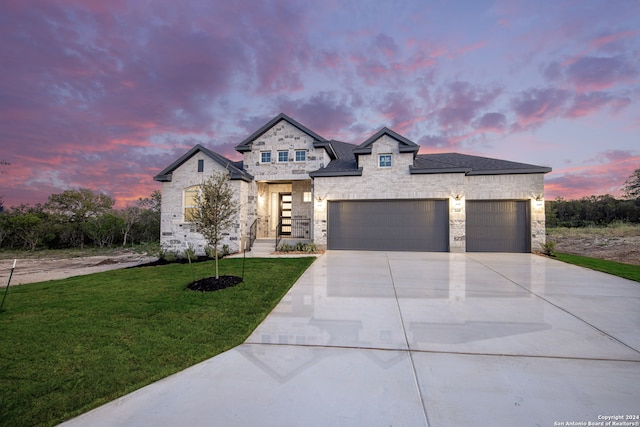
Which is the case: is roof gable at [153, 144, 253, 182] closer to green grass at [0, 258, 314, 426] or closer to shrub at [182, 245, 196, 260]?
shrub at [182, 245, 196, 260]

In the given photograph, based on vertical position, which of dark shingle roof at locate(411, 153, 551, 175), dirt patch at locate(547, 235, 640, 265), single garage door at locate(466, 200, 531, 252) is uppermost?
dark shingle roof at locate(411, 153, 551, 175)

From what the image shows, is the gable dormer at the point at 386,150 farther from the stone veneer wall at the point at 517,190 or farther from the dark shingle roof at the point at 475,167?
the stone veneer wall at the point at 517,190

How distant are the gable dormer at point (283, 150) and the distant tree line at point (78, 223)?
12401mm

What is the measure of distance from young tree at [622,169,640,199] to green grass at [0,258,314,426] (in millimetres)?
46143

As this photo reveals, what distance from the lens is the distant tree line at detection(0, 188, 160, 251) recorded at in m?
17.5

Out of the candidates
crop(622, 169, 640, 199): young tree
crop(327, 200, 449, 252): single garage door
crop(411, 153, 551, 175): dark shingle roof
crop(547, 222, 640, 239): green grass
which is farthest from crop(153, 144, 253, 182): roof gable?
crop(622, 169, 640, 199): young tree

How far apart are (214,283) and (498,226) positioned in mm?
12914

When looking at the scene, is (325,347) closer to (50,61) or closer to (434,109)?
(434,109)

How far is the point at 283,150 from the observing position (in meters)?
14.2

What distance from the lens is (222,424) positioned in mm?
1968

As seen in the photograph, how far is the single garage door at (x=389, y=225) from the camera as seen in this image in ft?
40.2

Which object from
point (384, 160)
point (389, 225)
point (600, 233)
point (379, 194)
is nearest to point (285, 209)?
point (379, 194)

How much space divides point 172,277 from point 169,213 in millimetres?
7801

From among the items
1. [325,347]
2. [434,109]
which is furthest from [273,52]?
[325,347]
